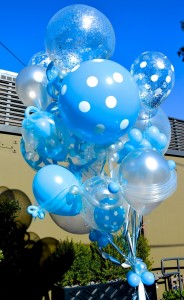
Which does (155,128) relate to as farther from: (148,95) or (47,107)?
(47,107)

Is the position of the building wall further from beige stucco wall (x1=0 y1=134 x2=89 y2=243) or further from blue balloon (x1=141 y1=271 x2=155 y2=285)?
blue balloon (x1=141 y1=271 x2=155 y2=285)

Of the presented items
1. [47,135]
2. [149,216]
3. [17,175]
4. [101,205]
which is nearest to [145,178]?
[101,205]

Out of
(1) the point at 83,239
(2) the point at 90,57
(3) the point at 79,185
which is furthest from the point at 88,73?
(1) the point at 83,239

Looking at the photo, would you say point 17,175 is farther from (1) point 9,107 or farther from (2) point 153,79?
(2) point 153,79

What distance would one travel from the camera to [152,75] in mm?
2805

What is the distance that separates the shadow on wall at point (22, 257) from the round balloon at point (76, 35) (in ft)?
9.21

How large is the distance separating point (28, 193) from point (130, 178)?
3.42 meters

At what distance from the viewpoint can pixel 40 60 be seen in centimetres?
335

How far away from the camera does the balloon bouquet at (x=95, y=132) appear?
232 centimetres

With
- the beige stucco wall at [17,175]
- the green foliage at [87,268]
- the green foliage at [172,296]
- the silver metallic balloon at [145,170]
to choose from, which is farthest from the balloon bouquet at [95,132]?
the green foliage at [172,296]

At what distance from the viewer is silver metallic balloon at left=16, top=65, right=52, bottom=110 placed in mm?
2959

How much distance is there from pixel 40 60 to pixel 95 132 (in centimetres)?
137

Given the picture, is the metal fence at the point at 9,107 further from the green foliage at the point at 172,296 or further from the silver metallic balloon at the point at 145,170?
the green foliage at the point at 172,296

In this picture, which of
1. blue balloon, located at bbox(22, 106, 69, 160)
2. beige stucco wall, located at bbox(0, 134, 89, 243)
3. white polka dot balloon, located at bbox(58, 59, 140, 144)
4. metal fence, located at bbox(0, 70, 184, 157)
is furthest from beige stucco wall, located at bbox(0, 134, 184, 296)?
white polka dot balloon, located at bbox(58, 59, 140, 144)
